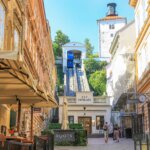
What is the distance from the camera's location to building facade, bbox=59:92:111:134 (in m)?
49.9

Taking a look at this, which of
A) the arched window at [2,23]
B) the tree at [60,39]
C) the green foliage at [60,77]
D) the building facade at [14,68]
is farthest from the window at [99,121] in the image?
the tree at [60,39]

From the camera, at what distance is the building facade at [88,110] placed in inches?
1964

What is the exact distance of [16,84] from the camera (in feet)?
33.3

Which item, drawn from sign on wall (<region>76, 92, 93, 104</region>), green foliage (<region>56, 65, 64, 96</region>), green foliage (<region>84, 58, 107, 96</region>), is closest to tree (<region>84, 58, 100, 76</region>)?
green foliage (<region>84, 58, 107, 96</region>)

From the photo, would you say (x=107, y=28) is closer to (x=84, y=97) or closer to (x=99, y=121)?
(x=84, y=97)

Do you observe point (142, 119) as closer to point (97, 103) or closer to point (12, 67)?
point (97, 103)

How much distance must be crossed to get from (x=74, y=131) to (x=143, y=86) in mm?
9451

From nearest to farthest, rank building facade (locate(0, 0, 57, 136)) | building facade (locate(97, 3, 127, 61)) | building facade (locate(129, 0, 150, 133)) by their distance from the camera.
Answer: building facade (locate(0, 0, 57, 136)), building facade (locate(129, 0, 150, 133)), building facade (locate(97, 3, 127, 61))

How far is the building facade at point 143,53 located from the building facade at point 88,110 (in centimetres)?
1397

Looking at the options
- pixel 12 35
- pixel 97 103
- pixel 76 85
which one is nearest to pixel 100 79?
pixel 76 85

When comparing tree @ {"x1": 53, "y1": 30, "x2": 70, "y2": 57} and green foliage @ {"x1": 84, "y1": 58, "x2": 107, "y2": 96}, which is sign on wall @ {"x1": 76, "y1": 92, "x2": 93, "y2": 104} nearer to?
green foliage @ {"x1": 84, "y1": 58, "x2": 107, "y2": 96}

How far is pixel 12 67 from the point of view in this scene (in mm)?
7988

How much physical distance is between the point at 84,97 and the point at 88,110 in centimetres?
185

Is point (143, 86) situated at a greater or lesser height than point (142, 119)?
greater
